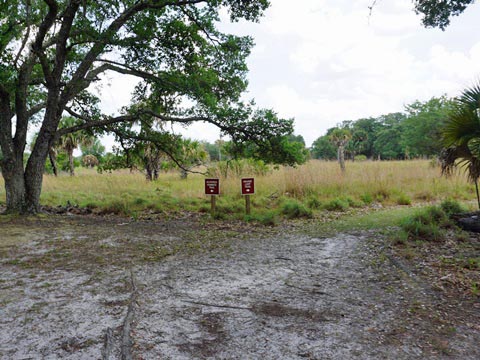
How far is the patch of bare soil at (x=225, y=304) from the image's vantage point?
106 inches

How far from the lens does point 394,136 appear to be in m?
61.3

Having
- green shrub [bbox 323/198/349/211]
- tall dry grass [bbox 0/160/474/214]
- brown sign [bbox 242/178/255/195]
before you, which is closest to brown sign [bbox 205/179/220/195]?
brown sign [bbox 242/178/255/195]

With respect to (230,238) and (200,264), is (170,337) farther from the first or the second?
(230,238)

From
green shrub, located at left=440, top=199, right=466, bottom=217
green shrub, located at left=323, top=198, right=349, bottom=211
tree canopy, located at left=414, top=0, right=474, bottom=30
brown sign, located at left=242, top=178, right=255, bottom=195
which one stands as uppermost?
tree canopy, located at left=414, top=0, right=474, bottom=30

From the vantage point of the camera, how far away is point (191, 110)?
363 inches

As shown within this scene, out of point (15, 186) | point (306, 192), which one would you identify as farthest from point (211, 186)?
point (15, 186)

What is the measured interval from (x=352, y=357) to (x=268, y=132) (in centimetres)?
689

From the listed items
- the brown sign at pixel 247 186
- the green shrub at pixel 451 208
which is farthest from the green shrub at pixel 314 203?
the green shrub at pixel 451 208

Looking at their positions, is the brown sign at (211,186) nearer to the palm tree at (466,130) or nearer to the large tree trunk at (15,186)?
the large tree trunk at (15,186)

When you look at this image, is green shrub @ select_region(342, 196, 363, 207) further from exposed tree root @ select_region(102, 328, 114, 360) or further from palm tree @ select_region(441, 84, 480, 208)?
exposed tree root @ select_region(102, 328, 114, 360)

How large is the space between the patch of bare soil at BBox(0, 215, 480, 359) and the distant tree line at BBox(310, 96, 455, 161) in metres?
4.04

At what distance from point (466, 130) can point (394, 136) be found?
60.1 m

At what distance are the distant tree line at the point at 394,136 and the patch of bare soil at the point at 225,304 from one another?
4036 mm

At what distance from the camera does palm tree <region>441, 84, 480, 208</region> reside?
19.3 feet
